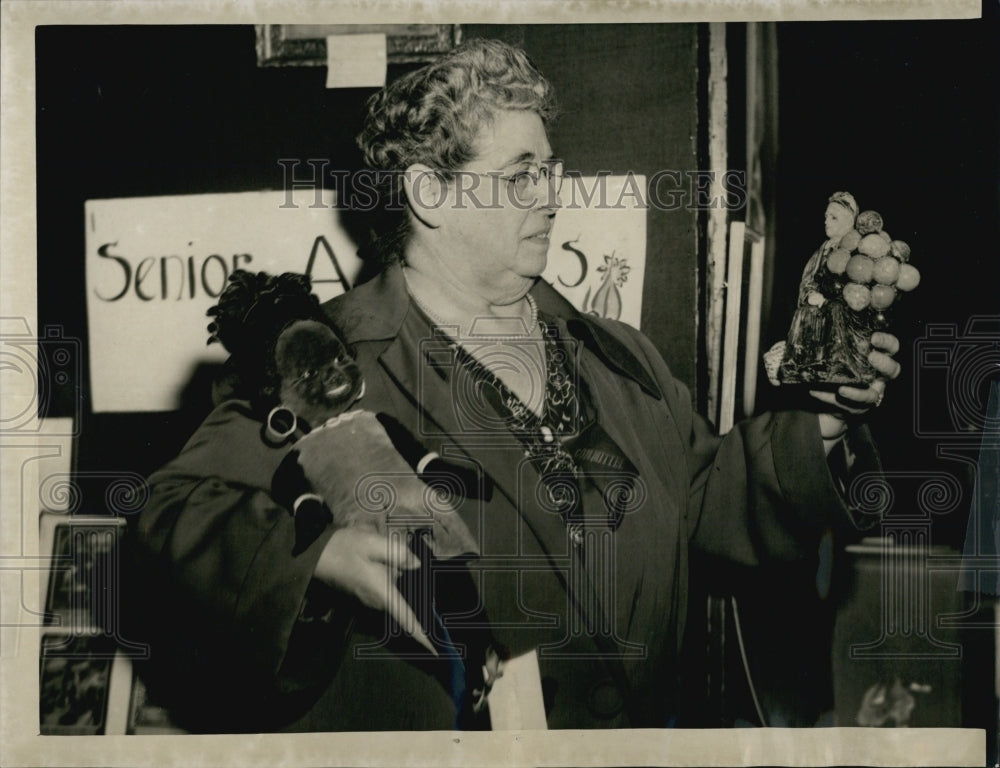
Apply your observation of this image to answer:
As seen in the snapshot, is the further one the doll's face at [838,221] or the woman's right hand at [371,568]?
the doll's face at [838,221]

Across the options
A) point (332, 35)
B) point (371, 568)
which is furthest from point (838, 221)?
point (371, 568)

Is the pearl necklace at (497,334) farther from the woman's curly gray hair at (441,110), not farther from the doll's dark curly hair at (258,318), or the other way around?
the doll's dark curly hair at (258,318)

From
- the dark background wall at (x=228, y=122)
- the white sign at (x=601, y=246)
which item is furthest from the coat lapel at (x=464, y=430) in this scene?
the dark background wall at (x=228, y=122)

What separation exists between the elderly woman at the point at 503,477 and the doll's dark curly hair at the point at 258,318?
0.10 metres

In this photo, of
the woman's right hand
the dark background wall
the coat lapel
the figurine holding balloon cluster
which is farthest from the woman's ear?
the figurine holding balloon cluster

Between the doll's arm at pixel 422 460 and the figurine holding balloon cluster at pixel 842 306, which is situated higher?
the figurine holding balloon cluster at pixel 842 306

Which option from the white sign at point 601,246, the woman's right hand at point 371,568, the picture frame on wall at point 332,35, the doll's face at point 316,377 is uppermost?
the picture frame on wall at point 332,35

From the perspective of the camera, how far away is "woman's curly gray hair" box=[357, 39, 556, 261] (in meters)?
2.86

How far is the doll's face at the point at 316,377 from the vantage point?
2.83 m

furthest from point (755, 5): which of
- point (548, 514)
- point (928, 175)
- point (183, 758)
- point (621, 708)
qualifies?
point (183, 758)

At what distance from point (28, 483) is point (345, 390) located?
0.91 m

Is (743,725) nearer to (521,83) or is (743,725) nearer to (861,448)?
(861,448)

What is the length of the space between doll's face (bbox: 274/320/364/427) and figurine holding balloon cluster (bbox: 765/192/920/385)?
45.0 inches

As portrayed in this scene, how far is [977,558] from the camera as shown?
3.00 m
